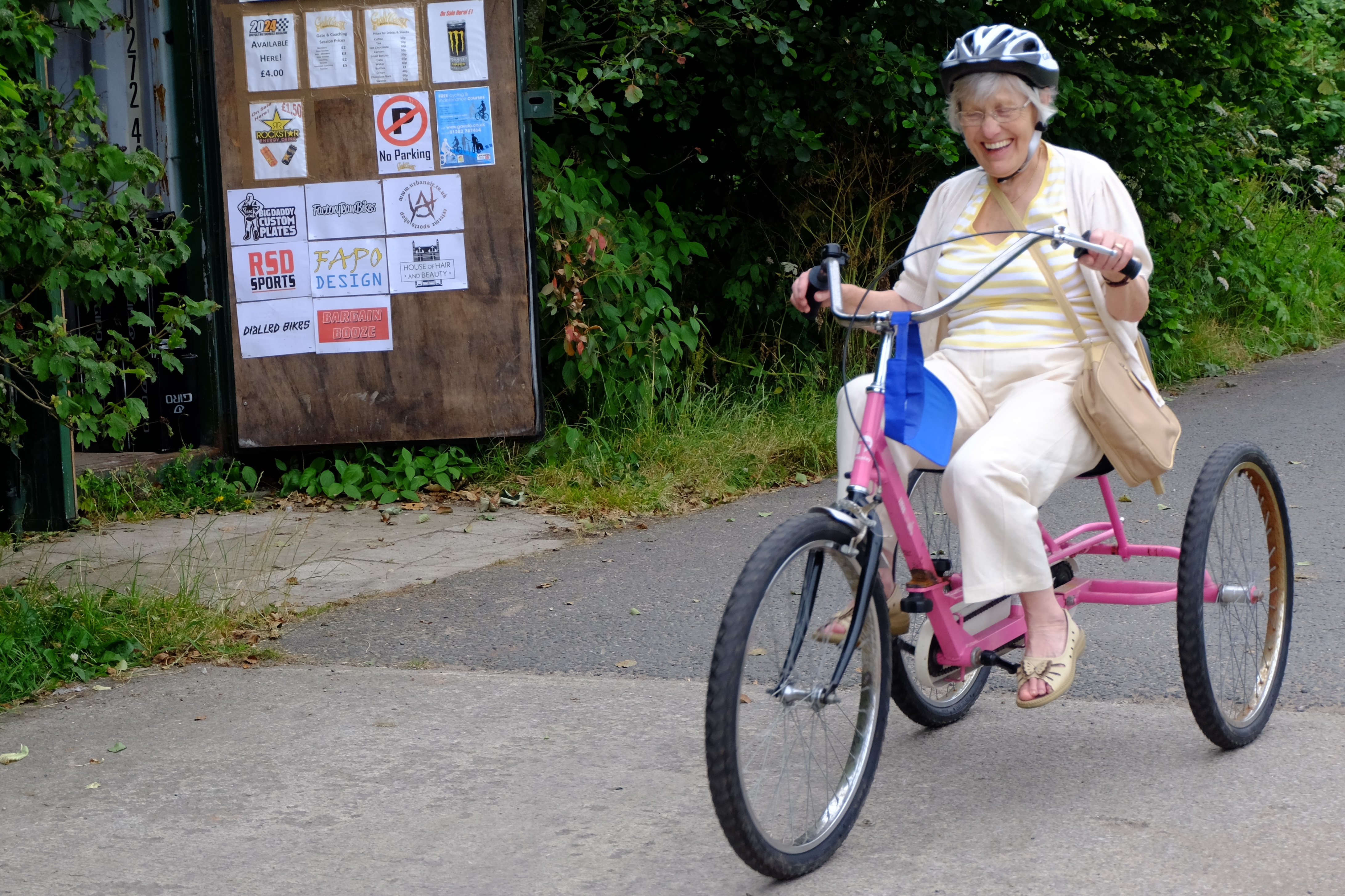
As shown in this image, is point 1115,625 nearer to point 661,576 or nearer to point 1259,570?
point 1259,570

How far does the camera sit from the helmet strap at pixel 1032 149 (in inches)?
137

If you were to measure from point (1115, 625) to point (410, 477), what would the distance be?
3.53 metres

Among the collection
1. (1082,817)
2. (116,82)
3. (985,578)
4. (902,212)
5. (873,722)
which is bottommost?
(1082,817)

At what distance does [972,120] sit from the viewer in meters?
3.45

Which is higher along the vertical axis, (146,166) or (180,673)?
(146,166)

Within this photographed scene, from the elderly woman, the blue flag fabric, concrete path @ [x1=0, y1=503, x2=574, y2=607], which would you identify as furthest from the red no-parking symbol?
the blue flag fabric

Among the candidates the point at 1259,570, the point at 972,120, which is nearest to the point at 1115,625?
the point at 1259,570

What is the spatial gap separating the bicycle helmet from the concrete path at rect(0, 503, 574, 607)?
2.97 meters

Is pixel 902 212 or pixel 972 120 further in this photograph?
pixel 902 212

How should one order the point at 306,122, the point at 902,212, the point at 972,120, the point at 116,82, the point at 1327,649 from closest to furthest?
the point at 972,120
the point at 1327,649
the point at 306,122
the point at 116,82
the point at 902,212

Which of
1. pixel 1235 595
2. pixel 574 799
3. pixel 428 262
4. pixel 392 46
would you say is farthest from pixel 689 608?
pixel 392 46

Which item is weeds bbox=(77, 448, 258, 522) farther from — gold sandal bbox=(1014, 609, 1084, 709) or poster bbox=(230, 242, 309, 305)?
gold sandal bbox=(1014, 609, 1084, 709)

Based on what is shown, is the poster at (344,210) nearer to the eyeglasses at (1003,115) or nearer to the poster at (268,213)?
the poster at (268,213)

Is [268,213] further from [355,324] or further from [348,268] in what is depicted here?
[355,324]
